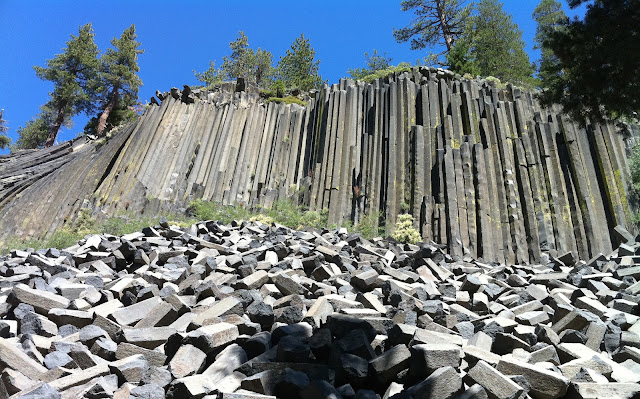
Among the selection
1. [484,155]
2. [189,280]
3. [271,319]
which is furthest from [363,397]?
[484,155]

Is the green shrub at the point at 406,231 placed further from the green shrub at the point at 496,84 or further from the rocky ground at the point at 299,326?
the green shrub at the point at 496,84

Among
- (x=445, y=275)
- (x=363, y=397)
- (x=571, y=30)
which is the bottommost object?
(x=363, y=397)

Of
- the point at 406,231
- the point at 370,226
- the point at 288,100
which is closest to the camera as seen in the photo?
the point at 406,231

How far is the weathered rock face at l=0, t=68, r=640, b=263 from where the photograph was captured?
27.1ft

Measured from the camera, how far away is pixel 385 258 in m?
5.72

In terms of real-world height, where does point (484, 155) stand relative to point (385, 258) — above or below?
above

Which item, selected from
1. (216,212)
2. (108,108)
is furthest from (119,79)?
(216,212)

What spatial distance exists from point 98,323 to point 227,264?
1733 mm

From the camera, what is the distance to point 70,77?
99.1 feet

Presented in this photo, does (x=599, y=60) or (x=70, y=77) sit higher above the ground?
(x=70, y=77)

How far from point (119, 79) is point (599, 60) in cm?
3105

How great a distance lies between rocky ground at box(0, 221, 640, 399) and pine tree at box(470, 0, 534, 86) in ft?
68.6

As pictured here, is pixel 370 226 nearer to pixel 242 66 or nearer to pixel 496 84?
pixel 496 84

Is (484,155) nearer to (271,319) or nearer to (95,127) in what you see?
(271,319)
